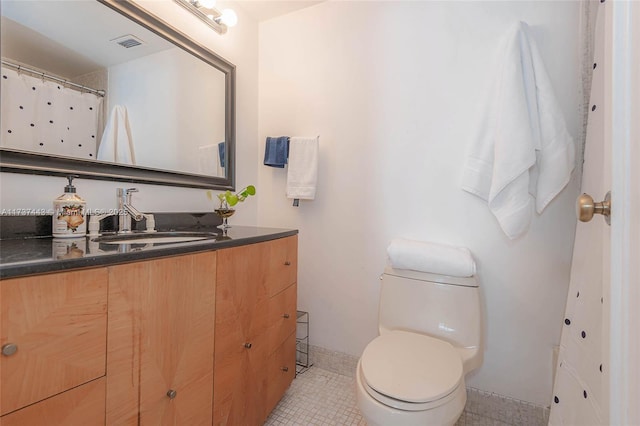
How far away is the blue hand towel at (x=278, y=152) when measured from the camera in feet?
5.79

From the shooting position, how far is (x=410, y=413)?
837mm

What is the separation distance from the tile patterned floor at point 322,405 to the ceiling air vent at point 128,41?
179 centimetres

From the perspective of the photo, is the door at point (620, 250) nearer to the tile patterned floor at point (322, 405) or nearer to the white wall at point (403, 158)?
the white wall at point (403, 158)

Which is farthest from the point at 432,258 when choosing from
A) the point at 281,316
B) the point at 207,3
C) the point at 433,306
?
the point at 207,3

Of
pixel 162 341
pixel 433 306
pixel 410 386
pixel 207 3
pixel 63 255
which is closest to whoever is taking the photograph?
pixel 63 255

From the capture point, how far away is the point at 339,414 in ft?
4.57

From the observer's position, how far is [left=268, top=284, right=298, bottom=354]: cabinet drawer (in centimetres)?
123

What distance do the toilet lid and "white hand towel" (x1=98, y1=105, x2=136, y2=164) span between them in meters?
1.26

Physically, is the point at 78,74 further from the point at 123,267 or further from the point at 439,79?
the point at 439,79

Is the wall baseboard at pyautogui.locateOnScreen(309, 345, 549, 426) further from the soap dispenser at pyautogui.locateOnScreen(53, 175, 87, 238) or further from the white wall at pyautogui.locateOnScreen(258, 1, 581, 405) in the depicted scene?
the soap dispenser at pyautogui.locateOnScreen(53, 175, 87, 238)

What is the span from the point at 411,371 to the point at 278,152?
1.36 meters

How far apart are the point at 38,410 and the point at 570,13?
2.20m

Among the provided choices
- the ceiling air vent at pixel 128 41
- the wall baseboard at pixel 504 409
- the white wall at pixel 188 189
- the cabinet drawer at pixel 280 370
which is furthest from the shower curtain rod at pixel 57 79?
the wall baseboard at pixel 504 409

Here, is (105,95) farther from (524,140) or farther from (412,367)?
(524,140)
